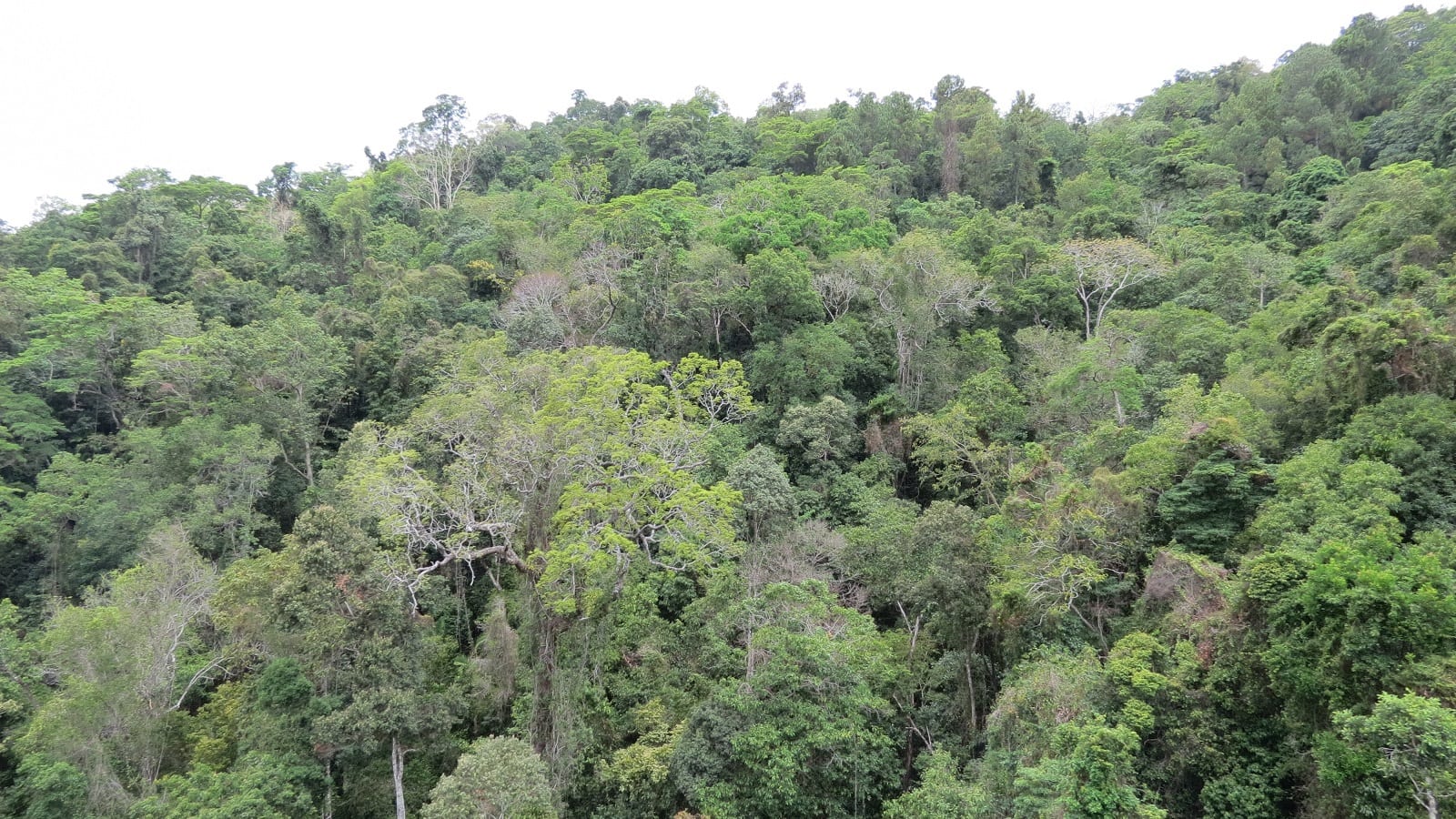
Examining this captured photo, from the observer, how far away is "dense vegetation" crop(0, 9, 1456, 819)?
9.11 metres

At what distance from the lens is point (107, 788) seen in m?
11.5

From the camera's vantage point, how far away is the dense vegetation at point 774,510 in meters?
9.11

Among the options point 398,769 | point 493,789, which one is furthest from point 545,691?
point 493,789

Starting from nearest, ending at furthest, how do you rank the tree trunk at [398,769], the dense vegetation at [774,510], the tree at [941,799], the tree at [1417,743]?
the tree at [1417,743]
the dense vegetation at [774,510]
the tree at [941,799]
the tree trunk at [398,769]

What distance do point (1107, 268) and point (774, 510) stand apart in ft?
41.9

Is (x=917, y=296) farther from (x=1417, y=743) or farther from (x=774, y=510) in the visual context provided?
(x=1417, y=743)

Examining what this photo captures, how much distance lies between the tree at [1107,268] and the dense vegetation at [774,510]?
0.13m

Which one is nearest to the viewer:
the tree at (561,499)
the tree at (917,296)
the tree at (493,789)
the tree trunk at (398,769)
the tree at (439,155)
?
the tree at (493,789)

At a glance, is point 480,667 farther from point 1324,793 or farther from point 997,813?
point 1324,793

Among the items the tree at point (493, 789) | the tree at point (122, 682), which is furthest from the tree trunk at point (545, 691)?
the tree at point (122, 682)

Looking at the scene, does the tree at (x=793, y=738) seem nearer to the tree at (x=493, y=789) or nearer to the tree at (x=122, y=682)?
the tree at (x=493, y=789)

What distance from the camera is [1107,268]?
20.4 meters

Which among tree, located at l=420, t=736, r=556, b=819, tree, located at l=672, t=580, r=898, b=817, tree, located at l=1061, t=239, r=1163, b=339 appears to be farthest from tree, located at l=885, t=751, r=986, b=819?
tree, located at l=1061, t=239, r=1163, b=339

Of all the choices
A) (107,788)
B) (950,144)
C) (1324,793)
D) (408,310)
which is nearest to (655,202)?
(408,310)
